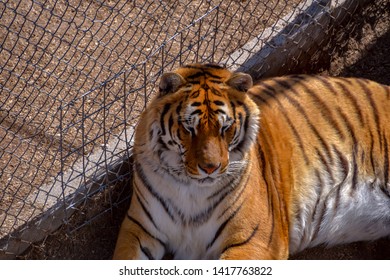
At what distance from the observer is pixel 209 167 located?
3990 millimetres

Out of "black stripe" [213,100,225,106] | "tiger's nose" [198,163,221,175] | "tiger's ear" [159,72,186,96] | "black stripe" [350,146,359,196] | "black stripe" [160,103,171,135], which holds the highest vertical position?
"tiger's ear" [159,72,186,96]

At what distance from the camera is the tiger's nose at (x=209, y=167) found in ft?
13.1

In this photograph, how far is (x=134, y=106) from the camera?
5113 mm

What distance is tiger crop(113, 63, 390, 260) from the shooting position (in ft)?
13.4

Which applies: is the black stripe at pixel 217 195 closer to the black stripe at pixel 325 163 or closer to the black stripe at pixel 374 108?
the black stripe at pixel 325 163

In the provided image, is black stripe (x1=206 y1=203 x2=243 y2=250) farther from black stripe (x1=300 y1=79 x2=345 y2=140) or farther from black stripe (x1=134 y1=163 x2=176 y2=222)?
black stripe (x1=300 y1=79 x2=345 y2=140)

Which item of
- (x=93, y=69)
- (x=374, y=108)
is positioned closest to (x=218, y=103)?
(x=374, y=108)

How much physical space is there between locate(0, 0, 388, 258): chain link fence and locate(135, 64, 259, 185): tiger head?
33 centimetres

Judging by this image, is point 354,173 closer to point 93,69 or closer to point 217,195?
point 217,195

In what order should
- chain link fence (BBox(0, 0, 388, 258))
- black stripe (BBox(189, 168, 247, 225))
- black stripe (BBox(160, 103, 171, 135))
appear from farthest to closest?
chain link fence (BBox(0, 0, 388, 258)) < black stripe (BBox(189, 168, 247, 225)) < black stripe (BBox(160, 103, 171, 135))

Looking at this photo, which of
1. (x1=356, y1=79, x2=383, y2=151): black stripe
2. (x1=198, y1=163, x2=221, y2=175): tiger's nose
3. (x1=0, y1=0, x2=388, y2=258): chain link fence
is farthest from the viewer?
(x1=356, y1=79, x2=383, y2=151): black stripe

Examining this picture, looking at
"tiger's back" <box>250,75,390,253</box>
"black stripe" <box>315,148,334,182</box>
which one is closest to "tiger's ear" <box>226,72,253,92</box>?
"tiger's back" <box>250,75,390,253</box>

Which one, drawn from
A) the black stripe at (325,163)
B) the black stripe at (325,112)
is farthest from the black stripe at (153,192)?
the black stripe at (325,112)

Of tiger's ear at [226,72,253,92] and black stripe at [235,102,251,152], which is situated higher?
tiger's ear at [226,72,253,92]
